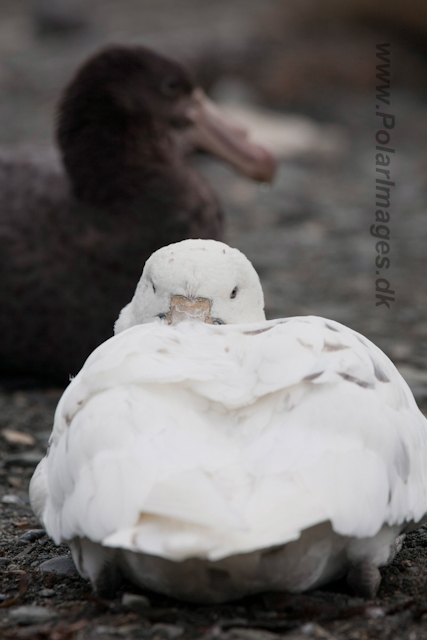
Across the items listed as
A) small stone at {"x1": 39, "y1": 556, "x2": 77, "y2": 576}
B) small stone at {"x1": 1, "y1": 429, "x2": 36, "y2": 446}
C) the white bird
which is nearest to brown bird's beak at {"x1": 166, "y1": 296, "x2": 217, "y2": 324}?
the white bird

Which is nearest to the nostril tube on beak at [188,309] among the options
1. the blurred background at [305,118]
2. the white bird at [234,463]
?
the white bird at [234,463]

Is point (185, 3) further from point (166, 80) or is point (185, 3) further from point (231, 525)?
point (231, 525)

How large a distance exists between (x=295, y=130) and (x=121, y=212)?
6.46 metres

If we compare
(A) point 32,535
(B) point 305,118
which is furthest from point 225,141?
(B) point 305,118

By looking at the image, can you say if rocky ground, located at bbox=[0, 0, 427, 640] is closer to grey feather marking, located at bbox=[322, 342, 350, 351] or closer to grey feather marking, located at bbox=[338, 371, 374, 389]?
grey feather marking, located at bbox=[338, 371, 374, 389]

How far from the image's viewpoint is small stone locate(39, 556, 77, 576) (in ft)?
10.4

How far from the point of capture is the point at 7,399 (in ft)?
18.0

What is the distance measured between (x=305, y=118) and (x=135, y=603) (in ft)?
33.7

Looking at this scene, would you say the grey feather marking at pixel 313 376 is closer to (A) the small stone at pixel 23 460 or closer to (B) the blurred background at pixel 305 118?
(A) the small stone at pixel 23 460

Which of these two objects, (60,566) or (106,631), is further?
(60,566)

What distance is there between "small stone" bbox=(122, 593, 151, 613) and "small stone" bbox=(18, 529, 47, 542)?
895 mm

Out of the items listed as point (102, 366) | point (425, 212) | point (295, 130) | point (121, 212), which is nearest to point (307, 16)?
point (295, 130)

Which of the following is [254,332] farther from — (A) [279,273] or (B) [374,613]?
(A) [279,273]

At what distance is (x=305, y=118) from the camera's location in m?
12.3
